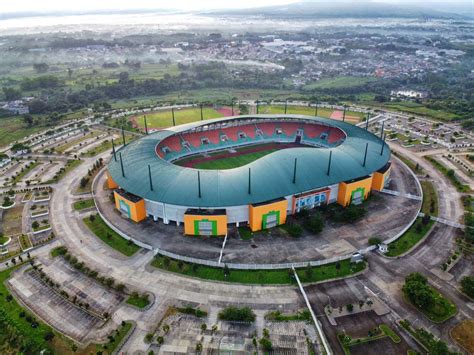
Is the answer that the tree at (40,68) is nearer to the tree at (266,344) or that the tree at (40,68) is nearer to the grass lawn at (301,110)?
the grass lawn at (301,110)

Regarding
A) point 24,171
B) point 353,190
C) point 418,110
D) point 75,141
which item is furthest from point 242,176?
point 418,110

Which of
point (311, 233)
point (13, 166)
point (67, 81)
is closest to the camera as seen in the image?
point (311, 233)

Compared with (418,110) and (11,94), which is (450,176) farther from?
(11,94)

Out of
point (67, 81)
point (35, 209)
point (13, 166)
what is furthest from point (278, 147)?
point (67, 81)

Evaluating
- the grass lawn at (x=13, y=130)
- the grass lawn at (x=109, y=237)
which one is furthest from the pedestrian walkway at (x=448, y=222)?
the grass lawn at (x=13, y=130)

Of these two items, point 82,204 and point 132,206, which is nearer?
point 132,206

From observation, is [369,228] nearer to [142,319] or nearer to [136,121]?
[142,319]
